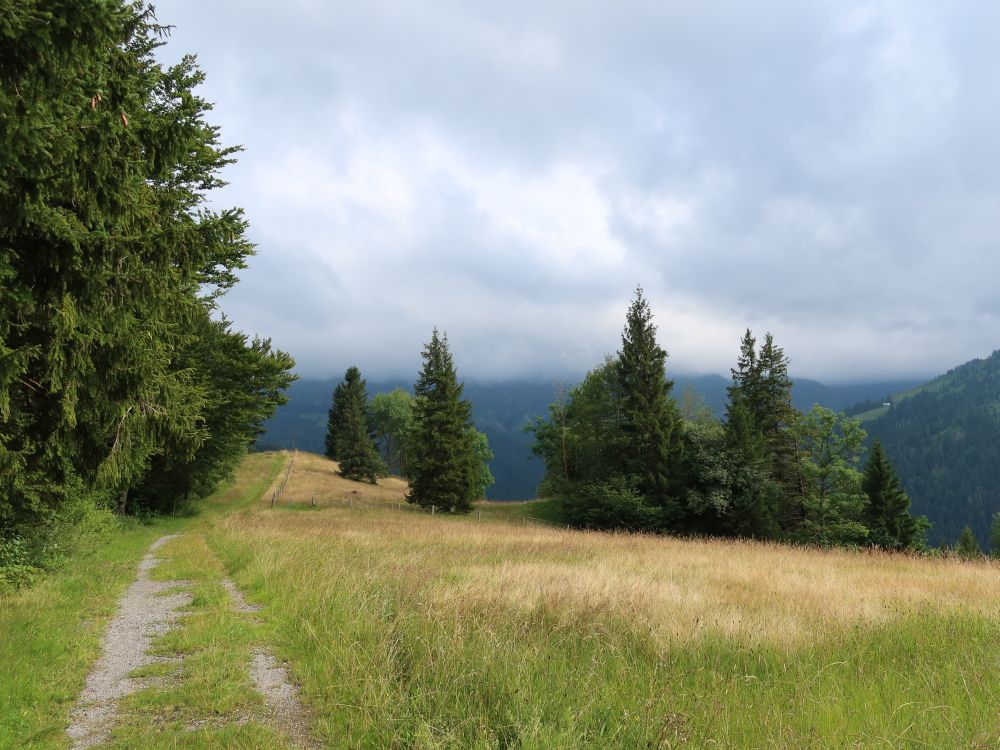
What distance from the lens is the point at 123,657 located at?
19.4ft

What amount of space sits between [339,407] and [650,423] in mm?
53170

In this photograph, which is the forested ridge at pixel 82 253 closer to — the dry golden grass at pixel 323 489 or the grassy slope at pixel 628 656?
the grassy slope at pixel 628 656

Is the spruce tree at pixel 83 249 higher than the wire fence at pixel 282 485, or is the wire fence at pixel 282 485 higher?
the spruce tree at pixel 83 249

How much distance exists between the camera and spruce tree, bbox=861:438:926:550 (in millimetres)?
47562

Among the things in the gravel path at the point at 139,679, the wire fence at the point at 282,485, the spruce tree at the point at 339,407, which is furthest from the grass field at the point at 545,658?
the spruce tree at the point at 339,407

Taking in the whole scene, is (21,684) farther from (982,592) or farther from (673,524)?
(673,524)

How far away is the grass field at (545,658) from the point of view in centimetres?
398

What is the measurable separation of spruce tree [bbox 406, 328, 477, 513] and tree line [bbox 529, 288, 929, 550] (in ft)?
28.8

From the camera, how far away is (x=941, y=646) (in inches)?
239

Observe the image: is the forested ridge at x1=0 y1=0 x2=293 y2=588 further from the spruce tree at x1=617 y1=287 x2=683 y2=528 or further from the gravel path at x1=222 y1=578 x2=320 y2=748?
the spruce tree at x1=617 y1=287 x2=683 y2=528

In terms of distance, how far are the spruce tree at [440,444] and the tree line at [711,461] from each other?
345 inches

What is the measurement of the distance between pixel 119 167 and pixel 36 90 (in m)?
1.81

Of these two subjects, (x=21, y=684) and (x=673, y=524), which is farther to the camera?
(x=673, y=524)

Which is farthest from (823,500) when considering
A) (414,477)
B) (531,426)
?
(414,477)
